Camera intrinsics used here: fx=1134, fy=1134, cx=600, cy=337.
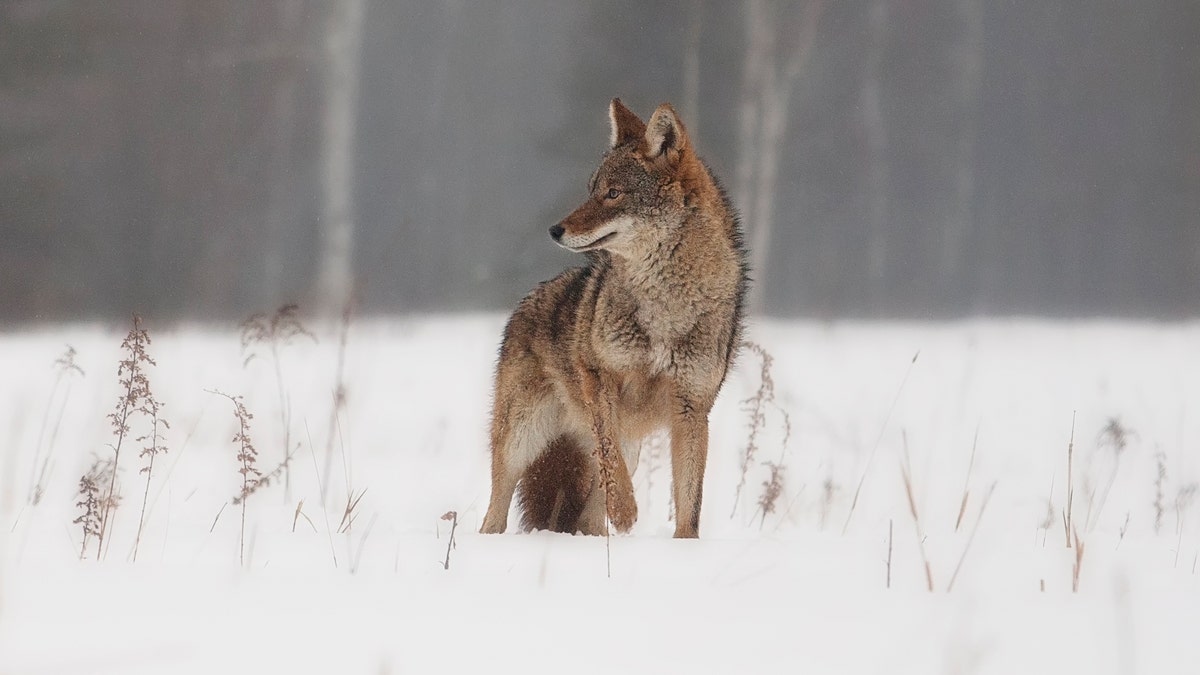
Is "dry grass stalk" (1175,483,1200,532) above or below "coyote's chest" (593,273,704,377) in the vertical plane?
below

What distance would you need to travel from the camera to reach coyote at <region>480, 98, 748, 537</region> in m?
4.26

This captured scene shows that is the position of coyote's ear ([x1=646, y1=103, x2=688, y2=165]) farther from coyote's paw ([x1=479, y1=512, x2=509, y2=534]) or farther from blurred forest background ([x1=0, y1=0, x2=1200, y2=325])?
blurred forest background ([x1=0, y1=0, x2=1200, y2=325])

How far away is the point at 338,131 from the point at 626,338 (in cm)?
1374

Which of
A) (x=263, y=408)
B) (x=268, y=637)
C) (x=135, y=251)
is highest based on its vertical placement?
(x=135, y=251)

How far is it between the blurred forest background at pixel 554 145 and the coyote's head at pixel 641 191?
1197cm

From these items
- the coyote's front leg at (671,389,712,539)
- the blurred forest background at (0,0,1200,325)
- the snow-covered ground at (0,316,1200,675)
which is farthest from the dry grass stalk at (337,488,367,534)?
the blurred forest background at (0,0,1200,325)

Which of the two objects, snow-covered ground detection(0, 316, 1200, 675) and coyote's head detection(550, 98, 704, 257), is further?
coyote's head detection(550, 98, 704, 257)

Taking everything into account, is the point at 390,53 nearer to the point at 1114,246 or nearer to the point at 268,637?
the point at 1114,246

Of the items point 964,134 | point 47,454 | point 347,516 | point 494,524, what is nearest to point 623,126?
point 494,524

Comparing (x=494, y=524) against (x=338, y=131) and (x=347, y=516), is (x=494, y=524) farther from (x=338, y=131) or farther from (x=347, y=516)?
(x=338, y=131)

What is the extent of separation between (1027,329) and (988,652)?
13003 millimetres

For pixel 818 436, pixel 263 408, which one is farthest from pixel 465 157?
pixel 818 436

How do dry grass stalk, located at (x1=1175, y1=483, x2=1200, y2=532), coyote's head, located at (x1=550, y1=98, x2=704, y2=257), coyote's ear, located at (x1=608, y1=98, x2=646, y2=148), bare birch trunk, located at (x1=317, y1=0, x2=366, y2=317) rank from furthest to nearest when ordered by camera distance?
bare birch trunk, located at (x1=317, y1=0, x2=366, y2=317), dry grass stalk, located at (x1=1175, y1=483, x2=1200, y2=532), coyote's ear, located at (x1=608, y1=98, x2=646, y2=148), coyote's head, located at (x1=550, y1=98, x2=704, y2=257)

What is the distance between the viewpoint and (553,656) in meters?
2.14
